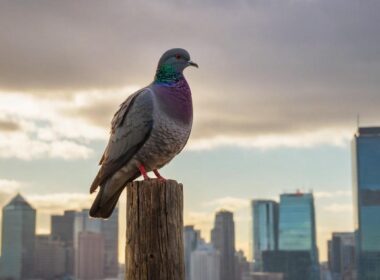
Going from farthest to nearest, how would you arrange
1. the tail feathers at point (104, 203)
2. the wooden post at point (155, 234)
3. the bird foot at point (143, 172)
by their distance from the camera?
1. the bird foot at point (143, 172)
2. the tail feathers at point (104, 203)
3. the wooden post at point (155, 234)

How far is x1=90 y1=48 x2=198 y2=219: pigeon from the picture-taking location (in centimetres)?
1067

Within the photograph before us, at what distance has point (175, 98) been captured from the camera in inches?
421

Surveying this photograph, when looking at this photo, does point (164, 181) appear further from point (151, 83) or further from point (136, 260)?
point (151, 83)

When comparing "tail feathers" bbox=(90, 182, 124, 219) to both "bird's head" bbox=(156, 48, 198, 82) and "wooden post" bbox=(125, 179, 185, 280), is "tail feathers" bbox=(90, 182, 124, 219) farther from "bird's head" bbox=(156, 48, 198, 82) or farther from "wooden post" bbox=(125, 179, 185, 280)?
"bird's head" bbox=(156, 48, 198, 82)

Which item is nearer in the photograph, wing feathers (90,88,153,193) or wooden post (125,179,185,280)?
wooden post (125,179,185,280)

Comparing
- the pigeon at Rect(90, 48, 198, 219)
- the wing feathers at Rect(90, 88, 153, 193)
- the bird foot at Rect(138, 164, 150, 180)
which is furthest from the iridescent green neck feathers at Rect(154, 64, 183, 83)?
the bird foot at Rect(138, 164, 150, 180)

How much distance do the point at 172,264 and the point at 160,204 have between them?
1.92ft

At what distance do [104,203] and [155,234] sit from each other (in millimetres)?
1482

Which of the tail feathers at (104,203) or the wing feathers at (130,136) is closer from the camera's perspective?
the tail feathers at (104,203)

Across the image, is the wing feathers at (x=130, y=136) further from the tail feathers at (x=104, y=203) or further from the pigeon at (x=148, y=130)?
the tail feathers at (x=104, y=203)

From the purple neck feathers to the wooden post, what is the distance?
1.41 metres

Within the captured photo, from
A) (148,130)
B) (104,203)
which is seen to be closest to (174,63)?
(148,130)

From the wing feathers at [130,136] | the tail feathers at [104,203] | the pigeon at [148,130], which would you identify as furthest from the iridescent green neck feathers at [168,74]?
the tail feathers at [104,203]

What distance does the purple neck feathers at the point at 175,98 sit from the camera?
10688 mm
